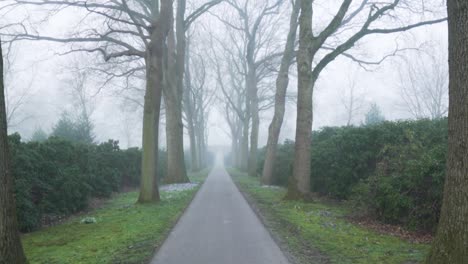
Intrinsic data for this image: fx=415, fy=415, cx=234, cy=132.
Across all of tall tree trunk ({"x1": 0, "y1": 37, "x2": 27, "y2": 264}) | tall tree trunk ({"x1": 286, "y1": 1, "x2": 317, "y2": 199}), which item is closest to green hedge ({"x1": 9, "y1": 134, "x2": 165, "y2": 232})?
tall tree trunk ({"x1": 0, "y1": 37, "x2": 27, "y2": 264})

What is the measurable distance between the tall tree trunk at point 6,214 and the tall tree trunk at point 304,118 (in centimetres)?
1051

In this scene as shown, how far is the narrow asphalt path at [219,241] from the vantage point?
275 inches

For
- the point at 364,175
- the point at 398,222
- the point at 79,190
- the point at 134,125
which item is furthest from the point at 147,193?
the point at 134,125

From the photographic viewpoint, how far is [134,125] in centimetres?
7588

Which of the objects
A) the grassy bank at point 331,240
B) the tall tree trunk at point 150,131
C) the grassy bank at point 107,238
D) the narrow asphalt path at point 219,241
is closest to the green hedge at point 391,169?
the grassy bank at point 331,240

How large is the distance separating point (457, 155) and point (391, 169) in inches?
233

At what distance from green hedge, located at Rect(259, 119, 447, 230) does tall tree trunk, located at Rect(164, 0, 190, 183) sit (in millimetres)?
8745

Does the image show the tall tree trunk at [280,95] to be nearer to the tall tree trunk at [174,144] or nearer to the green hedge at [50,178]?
the tall tree trunk at [174,144]

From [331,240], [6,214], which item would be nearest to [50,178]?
[6,214]

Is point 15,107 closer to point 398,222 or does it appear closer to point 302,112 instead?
point 302,112

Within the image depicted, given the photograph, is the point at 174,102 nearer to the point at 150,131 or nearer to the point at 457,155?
the point at 150,131

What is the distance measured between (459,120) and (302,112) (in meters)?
9.66

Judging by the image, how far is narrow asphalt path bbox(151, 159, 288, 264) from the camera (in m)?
6.99

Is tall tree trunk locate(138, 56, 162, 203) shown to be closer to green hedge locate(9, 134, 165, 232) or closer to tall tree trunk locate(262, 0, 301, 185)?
green hedge locate(9, 134, 165, 232)
